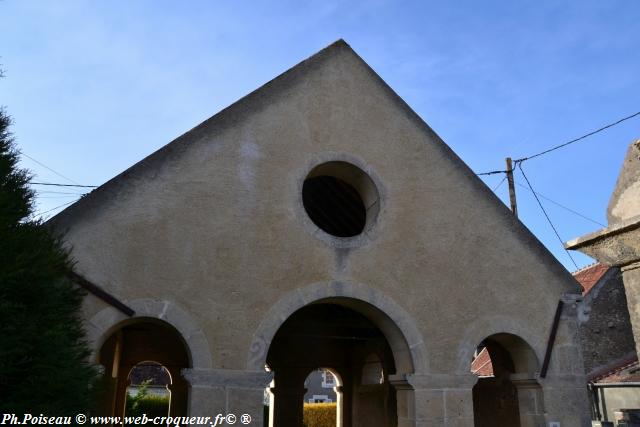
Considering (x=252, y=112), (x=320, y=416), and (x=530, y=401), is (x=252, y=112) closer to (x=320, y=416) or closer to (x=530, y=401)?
(x=530, y=401)

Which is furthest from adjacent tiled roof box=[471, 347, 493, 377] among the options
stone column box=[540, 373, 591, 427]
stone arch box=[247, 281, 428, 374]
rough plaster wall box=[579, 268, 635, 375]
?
stone arch box=[247, 281, 428, 374]

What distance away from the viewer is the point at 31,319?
4.54m

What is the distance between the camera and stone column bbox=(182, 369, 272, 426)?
6.35m

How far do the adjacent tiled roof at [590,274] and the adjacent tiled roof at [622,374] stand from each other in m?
2.17

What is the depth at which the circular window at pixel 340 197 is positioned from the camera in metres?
7.94

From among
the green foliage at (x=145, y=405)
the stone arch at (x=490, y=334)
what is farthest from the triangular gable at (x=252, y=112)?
the green foliage at (x=145, y=405)

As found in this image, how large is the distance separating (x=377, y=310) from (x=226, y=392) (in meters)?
2.17

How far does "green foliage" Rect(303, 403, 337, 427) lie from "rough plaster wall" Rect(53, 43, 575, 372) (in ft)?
61.2

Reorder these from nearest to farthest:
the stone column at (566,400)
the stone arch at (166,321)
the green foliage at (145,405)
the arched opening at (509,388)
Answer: the stone arch at (166,321), the stone column at (566,400), the arched opening at (509,388), the green foliage at (145,405)

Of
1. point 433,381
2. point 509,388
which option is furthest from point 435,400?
point 509,388

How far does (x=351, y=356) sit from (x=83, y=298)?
838 cm

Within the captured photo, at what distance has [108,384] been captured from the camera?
9.22 meters

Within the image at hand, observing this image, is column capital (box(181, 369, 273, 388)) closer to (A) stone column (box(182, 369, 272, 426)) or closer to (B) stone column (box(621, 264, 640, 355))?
(A) stone column (box(182, 369, 272, 426))

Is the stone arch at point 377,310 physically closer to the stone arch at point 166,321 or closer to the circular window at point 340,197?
the stone arch at point 166,321
